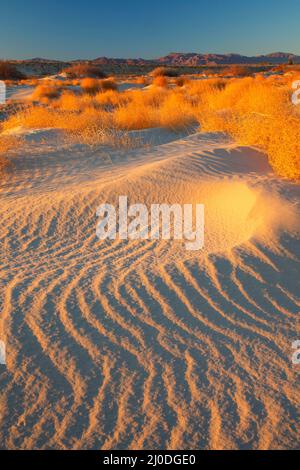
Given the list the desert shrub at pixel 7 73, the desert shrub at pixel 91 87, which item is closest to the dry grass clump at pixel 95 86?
the desert shrub at pixel 91 87

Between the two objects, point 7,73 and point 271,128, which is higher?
point 7,73

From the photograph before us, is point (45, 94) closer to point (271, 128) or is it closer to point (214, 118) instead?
point (214, 118)

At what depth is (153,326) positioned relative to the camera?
2.71 m

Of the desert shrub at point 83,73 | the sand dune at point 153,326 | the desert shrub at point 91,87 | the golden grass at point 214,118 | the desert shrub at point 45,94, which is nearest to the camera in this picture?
the sand dune at point 153,326

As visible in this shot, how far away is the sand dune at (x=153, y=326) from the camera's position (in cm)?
203

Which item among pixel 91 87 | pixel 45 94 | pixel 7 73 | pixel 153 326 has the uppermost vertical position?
pixel 7 73

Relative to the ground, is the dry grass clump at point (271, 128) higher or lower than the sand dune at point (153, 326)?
higher

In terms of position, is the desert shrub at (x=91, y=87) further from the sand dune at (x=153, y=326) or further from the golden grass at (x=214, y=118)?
the sand dune at (x=153, y=326)

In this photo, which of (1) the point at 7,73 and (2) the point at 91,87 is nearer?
(2) the point at 91,87

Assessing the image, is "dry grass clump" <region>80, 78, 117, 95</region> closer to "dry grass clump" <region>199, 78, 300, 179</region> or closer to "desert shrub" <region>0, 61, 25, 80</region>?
"desert shrub" <region>0, 61, 25, 80</region>

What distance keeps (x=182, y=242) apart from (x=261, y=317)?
128 centimetres

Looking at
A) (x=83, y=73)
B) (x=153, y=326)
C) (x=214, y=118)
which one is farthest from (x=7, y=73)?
(x=153, y=326)
